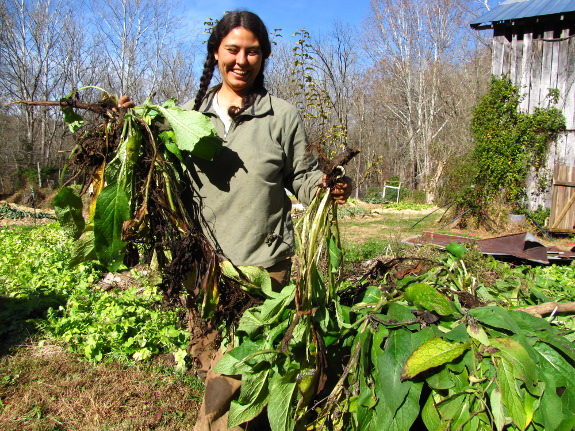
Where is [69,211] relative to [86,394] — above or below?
Answer: above

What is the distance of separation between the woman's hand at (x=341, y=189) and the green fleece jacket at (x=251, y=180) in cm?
37

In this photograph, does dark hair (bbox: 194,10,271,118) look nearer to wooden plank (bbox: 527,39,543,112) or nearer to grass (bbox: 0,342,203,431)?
grass (bbox: 0,342,203,431)

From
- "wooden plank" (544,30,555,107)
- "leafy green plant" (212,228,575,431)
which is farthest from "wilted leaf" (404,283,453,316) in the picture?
"wooden plank" (544,30,555,107)

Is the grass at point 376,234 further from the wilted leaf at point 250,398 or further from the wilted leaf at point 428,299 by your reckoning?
the wilted leaf at point 250,398

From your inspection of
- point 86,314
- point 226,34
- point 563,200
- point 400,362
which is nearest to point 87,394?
point 86,314

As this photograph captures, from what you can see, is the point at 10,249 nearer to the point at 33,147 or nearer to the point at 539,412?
the point at 539,412

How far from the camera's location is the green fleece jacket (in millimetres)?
1955

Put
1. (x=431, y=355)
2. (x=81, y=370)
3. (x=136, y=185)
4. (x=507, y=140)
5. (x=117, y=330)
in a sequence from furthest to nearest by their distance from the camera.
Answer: (x=507, y=140) < (x=117, y=330) < (x=81, y=370) < (x=136, y=185) < (x=431, y=355)

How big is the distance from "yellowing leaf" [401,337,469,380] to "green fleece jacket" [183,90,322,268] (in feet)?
2.74

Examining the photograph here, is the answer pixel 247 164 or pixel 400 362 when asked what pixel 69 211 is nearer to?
pixel 247 164

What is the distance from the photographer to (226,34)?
1.96 metres

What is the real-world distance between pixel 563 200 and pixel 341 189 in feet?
31.1

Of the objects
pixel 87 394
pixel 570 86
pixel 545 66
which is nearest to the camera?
pixel 87 394

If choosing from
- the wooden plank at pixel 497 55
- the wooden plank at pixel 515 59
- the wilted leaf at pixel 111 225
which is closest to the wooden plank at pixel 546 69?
the wooden plank at pixel 515 59
